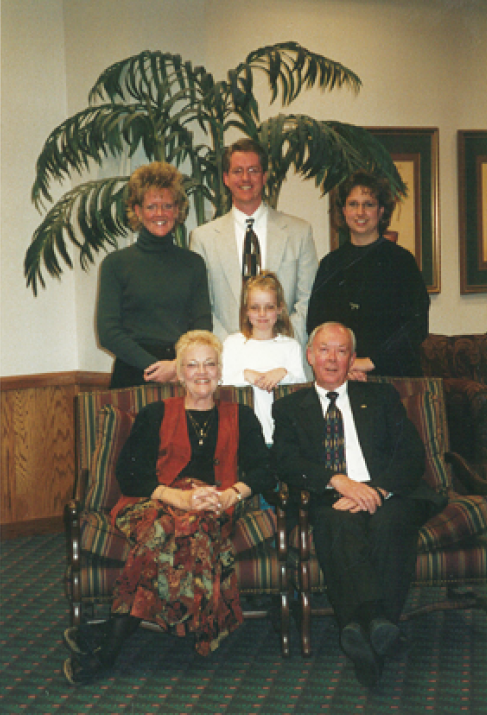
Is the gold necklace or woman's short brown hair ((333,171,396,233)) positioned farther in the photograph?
woman's short brown hair ((333,171,396,233))

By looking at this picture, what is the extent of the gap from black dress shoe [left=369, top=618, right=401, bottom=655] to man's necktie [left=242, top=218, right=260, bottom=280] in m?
1.69

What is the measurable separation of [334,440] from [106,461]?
3.05 feet

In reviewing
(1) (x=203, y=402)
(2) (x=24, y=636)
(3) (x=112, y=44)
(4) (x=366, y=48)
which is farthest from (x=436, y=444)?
(3) (x=112, y=44)

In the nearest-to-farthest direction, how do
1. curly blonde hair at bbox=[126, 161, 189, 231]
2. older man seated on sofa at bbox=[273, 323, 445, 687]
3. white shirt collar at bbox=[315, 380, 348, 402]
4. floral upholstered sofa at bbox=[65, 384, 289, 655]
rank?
older man seated on sofa at bbox=[273, 323, 445, 687] → floral upholstered sofa at bbox=[65, 384, 289, 655] → white shirt collar at bbox=[315, 380, 348, 402] → curly blonde hair at bbox=[126, 161, 189, 231]


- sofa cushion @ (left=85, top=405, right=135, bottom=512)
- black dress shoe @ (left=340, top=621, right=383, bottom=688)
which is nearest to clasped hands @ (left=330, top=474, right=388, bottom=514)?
black dress shoe @ (left=340, top=621, right=383, bottom=688)

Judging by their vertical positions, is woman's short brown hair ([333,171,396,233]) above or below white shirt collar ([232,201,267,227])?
above

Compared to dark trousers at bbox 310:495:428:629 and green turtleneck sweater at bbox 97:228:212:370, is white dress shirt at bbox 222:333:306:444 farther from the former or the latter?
dark trousers at bbox 310:495:428:629

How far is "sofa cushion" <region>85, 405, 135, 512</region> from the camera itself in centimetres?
331

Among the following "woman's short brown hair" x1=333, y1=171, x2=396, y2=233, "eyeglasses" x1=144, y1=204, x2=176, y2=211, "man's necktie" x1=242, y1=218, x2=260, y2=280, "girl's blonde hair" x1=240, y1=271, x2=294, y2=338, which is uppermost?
"woman's short brown hair" x1=333, y1=171, x2=396, y2=233

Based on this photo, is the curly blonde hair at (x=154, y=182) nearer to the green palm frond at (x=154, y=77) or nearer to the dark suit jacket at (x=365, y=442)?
the green palm frond at (x=154, y=77)

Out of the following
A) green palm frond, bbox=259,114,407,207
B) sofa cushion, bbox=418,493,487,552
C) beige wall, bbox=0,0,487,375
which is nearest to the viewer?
sofa cushion, bbox=418,493,487,552

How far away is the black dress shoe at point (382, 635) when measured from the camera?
2.63 m

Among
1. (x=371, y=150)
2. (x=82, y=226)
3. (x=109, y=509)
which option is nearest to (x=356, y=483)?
(x=109, y=509)

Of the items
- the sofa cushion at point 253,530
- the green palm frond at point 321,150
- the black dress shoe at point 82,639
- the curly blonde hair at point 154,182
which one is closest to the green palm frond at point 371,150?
the green palm frond at point 321,150
